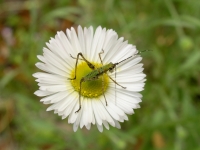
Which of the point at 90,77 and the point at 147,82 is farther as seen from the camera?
the point at 147,82

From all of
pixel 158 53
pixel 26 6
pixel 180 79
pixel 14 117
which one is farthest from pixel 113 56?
pixel 26 6

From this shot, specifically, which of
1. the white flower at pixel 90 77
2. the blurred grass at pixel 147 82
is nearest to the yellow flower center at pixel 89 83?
the white flower at pixel 90 77

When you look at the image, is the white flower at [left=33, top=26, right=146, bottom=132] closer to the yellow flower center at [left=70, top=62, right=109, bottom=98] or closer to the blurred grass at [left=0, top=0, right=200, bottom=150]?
the yellow flower center at [left=70, top=62, right=109, bottom=98]

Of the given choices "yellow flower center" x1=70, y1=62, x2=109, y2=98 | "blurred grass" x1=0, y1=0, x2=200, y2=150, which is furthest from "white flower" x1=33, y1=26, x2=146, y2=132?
"blurred grass" x1=0, y1=0, x2=200, y2=150

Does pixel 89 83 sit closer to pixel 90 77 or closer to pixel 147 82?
pixel 90 77

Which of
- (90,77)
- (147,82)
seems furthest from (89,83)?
(147,82)
